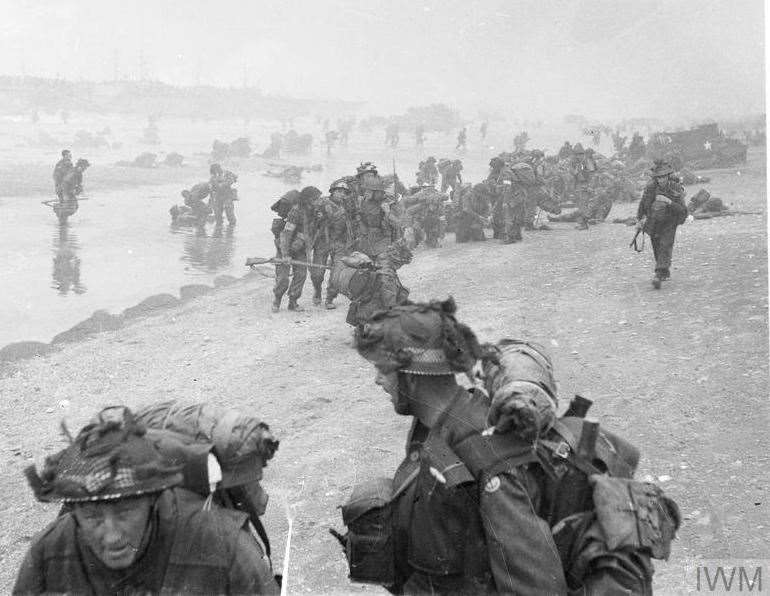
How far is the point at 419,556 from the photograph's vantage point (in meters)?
2.24

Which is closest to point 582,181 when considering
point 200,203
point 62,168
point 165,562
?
point 200,203

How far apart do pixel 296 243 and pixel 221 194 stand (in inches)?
315

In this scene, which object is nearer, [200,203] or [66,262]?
[66,262]

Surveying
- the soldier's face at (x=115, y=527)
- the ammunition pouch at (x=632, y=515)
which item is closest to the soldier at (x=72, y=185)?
the soldier's face at (x=115, y=527)

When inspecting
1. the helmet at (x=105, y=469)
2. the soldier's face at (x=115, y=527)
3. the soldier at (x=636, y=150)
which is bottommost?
the soldier's face at (x=115, y=527)

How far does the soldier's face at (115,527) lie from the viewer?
6.30 feet

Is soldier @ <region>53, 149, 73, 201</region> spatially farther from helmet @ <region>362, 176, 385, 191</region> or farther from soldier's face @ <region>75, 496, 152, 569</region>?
soldier's face @ <region>75, 496, 152, 569</region>

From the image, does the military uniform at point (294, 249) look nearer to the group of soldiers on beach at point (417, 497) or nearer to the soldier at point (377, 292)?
the soldier at point (377, 292)

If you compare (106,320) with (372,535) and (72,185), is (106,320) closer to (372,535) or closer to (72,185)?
(72,185)

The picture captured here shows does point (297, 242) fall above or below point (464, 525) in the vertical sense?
below

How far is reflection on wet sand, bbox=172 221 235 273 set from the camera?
13.8m

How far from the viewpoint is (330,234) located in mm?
9781

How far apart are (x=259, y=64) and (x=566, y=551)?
31413 millimetres

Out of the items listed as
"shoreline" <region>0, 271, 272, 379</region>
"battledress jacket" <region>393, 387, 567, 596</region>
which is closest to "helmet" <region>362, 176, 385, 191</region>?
"shoreline" <region>0, 271, 272, 379</region>
